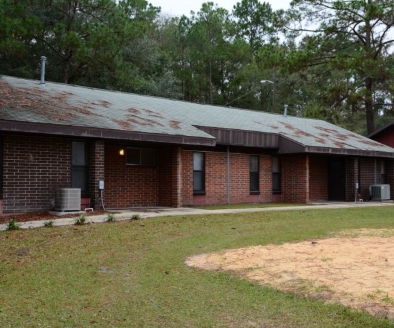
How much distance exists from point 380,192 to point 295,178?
184 inches

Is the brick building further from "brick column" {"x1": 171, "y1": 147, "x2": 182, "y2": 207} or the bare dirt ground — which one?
the bare dirt ground

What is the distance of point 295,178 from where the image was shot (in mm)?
20031

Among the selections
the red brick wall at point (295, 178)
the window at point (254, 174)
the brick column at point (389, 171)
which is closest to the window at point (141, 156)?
the window at point (254, 174)

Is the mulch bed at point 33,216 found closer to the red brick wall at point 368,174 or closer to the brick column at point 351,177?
the brick column at point 351,177

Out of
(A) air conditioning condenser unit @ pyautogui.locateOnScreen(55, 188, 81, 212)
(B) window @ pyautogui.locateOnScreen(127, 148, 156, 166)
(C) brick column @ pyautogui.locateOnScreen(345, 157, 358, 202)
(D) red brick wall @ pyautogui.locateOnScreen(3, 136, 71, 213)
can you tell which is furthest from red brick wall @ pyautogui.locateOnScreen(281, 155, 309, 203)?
(A) air conditioning condenser unit @ pyautogui.locateOnScreen(55, 188, 81, 212)

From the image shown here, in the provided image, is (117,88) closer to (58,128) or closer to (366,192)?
(366,192)

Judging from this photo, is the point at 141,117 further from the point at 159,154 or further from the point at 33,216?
the point at 33,216

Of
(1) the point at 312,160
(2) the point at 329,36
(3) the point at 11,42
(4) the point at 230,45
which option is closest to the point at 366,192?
(1) the point at 312,160

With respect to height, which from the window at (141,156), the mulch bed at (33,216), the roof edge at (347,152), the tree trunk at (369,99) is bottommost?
the mulch bed at (33,216)

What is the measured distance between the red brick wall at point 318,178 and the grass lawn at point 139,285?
11057 mm

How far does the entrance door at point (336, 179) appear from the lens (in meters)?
22.1

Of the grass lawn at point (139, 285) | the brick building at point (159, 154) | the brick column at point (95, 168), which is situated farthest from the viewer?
the brick column at point (95, 168)

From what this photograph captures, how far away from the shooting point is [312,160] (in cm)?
2186

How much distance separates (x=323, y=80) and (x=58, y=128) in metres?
33.1
